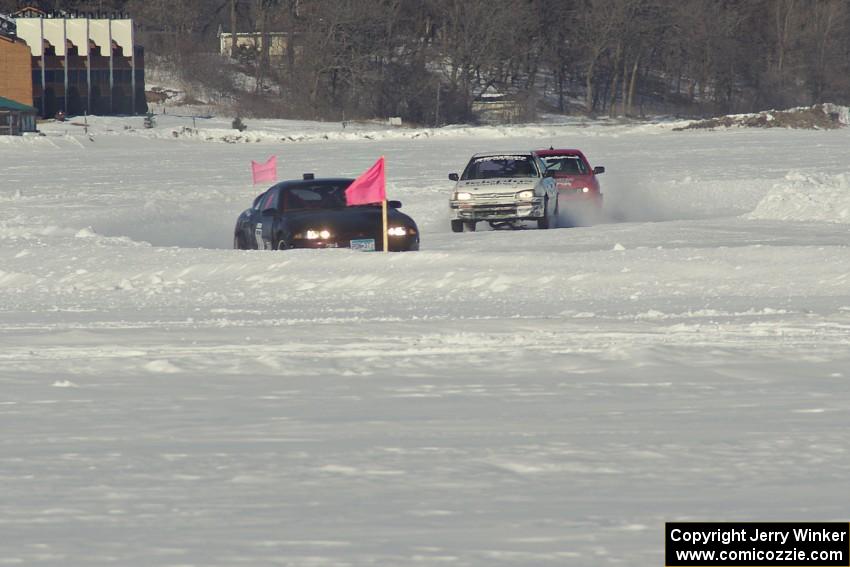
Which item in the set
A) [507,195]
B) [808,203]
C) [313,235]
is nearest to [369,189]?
[313,235]

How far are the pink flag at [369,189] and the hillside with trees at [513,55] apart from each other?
68.6 meters

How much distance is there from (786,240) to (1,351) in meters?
12.2

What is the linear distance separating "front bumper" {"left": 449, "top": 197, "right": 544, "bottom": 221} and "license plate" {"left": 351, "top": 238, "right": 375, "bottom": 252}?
5.34 meters

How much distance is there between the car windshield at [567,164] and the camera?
26.3 meters

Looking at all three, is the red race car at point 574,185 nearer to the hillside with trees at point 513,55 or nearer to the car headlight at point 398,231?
the car headlight at point 398,231

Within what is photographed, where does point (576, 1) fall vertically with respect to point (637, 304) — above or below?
above

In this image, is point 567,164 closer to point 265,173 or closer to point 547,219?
point 547,219

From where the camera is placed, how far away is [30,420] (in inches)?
342

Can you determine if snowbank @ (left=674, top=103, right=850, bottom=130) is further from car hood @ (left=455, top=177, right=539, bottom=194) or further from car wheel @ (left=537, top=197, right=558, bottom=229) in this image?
car hood @ (left=455, top=177, right=539, bottom=194)

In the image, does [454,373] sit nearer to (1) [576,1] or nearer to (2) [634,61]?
(2) [634,61]

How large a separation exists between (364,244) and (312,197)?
118 cm

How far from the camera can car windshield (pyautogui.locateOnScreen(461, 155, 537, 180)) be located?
23.9m

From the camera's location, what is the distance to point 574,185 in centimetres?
2616

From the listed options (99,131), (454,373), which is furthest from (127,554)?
(99,131)
